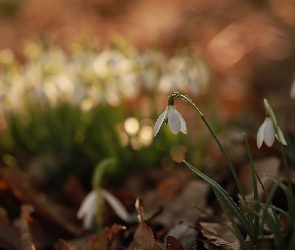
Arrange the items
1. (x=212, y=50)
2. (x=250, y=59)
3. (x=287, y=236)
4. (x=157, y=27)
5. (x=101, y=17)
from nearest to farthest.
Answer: (x=287, y=236), (x=250, y=59), (x=212, y=50), (x=157, y=27), (x=101, y=17)

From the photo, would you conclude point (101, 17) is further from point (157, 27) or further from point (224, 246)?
point (224, 246)

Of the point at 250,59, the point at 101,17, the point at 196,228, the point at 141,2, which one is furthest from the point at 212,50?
the point at 196,228

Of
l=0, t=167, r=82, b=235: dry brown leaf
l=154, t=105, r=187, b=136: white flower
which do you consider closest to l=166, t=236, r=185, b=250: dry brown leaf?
l=154, t=105, r=187, b=136: white flower

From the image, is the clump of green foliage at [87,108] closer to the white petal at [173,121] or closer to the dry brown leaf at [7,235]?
the dry brown leaf at [7,235]

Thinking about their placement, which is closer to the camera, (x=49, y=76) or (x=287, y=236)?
(x=287, y=236)

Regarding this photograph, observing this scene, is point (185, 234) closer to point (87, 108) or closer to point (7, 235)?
point (7, 235)

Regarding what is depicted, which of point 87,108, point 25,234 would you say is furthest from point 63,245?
point 87,108

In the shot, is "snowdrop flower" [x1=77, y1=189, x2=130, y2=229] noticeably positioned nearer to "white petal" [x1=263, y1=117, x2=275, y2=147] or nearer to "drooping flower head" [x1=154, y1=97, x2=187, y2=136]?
"drooping flower head" [x1=154, y1=97, x2=187, y2=136]
